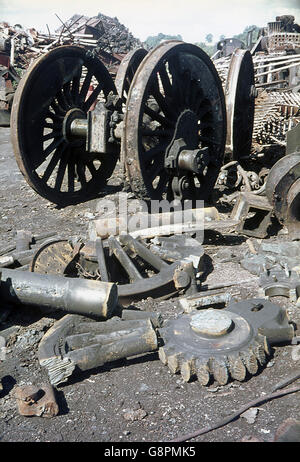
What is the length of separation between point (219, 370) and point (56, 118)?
4.25m

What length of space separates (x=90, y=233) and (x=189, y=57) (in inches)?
96.5

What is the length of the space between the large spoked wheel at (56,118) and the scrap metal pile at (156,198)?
0.02 meters

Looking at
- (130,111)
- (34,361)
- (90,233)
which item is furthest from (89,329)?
(130,111)

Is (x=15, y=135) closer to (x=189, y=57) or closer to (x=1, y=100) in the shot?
(x=189, y=57)

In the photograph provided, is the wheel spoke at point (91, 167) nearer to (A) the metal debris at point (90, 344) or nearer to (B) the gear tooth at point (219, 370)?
(A) the metal debris at point (90, 344)

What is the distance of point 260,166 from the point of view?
24.2ft

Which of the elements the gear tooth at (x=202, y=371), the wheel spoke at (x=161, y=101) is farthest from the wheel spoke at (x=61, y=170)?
the gear tooth at (x=202, y=371)

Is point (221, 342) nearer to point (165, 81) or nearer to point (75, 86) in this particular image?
point (165, 81)

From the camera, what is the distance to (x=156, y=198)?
200 inches

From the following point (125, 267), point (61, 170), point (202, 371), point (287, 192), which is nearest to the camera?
point (202, 371)

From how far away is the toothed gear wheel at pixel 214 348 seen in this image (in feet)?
9.00

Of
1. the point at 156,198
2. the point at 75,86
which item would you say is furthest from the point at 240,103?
the point at 156,198

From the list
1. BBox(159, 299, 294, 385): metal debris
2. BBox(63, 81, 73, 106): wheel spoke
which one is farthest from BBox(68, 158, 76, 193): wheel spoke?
BBox(159, 299, 294, 385): metal debris

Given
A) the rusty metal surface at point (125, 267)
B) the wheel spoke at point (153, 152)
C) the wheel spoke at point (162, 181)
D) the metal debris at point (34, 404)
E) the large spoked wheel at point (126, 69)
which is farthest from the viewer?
the large spoked wheel at point (126, 69)
